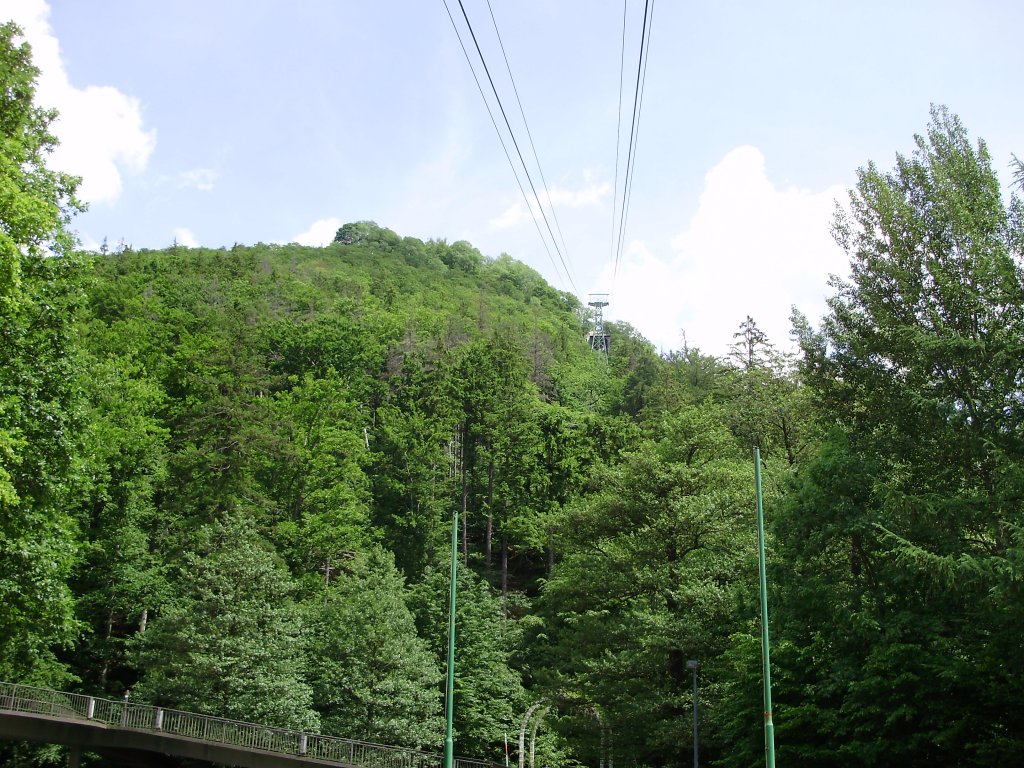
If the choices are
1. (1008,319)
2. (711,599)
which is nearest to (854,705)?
(711,599)

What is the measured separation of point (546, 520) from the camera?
41.0 meters

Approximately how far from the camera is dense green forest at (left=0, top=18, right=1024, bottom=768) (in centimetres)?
1986

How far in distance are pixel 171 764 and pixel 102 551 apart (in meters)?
10.3

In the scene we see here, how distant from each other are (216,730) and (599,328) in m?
138

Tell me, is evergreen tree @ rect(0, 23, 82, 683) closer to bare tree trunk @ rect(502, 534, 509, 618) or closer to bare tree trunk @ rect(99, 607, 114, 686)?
bare tree trunk @ rect(99, 607, 114, 686)

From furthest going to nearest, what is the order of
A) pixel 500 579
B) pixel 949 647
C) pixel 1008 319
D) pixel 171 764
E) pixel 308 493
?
pixel 500 579 < pixel 308 493 < pixel 171 764 < pixel 1008 319 < pixel 949 647

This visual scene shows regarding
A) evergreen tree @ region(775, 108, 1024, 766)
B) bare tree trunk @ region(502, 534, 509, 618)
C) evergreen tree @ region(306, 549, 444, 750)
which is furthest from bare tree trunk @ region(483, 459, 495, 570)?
evergreen tree @ region(775, 108, 1024, 766)

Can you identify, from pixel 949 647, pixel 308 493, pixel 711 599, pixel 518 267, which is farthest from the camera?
pixel 518 267

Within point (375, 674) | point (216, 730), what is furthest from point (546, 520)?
point (216, 730)

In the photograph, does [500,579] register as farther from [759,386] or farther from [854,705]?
[854,705]

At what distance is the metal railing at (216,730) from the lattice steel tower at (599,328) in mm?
115403

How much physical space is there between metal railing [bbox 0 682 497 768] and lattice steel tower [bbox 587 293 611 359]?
379 ft

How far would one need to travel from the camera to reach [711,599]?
27609mm

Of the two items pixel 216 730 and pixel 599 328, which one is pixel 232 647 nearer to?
pixel 216 730
